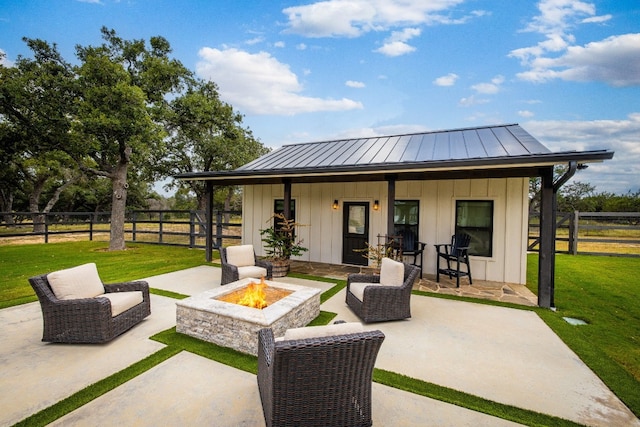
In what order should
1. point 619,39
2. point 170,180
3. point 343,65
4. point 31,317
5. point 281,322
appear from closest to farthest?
point 281,322, point 31,317, point 619,39, point 343,65, point 170,180

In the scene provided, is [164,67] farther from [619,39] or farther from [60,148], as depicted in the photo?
[619,39]

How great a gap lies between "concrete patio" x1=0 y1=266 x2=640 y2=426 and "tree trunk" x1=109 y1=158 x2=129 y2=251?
657 cm

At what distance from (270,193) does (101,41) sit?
307 inches

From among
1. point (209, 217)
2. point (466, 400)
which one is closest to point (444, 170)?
point (466, 400)

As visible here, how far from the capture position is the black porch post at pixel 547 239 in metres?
4.45

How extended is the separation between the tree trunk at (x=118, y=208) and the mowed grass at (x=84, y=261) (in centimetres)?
38

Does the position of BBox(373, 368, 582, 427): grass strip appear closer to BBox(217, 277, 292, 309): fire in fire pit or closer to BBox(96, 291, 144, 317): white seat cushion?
BBox(217, 277, 292, 309): fire in fire pit

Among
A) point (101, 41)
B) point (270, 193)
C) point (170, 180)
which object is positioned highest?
point (101, 41)

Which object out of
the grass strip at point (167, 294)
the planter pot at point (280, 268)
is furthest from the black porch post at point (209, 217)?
the grass strip at point (167, 294)

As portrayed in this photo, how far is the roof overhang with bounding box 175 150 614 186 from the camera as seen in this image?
3996 millimetres

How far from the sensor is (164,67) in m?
9.43

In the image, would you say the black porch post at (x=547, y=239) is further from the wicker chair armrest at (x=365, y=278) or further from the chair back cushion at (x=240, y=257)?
the chair back cushion at (x=240, y=257)

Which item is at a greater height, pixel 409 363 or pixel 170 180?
pixel 170 180

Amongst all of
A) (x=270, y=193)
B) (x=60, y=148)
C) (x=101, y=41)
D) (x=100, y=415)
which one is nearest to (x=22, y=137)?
(x=60, y=148)
